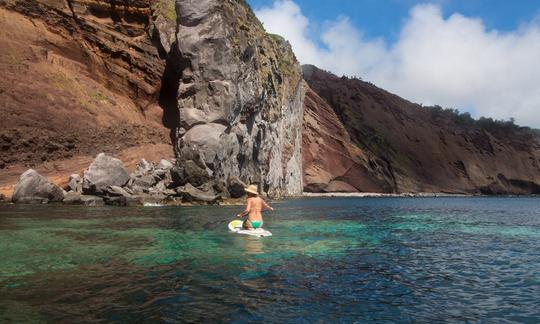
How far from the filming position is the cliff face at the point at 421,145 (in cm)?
9531

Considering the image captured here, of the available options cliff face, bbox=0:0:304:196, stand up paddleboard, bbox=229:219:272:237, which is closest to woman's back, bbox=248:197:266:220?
stand up paddleboard, bbox=229:219:272:237

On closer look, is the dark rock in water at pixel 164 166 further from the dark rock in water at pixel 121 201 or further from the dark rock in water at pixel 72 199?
the dark rock in water at pixel 72 199

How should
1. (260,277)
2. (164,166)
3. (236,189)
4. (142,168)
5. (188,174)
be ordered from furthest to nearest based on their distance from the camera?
(236,189) → (164,166) → (142,168) → (188,174) → (260,277)

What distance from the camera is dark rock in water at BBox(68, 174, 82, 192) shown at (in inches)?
1399

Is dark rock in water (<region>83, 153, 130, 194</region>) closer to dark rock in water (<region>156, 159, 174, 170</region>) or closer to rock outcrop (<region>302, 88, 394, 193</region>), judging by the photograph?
dark rock in water (<region>156, 159, 174, 170</region>)

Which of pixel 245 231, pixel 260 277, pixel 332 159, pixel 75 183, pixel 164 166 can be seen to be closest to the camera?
pixel 260 277

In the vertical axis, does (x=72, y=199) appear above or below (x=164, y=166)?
below

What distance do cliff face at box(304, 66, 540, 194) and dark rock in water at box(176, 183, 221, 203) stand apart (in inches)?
2071

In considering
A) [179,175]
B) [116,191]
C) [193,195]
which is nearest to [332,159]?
[179,175]

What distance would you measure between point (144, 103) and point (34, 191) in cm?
2409

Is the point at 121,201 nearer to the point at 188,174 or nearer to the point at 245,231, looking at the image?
the point at 188,174

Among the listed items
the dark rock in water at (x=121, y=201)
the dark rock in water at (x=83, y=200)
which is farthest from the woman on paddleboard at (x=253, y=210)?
the dark rock in water at (x=83, y=200)

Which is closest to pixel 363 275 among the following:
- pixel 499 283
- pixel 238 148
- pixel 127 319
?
pixel 499 283

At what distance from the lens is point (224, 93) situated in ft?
153
